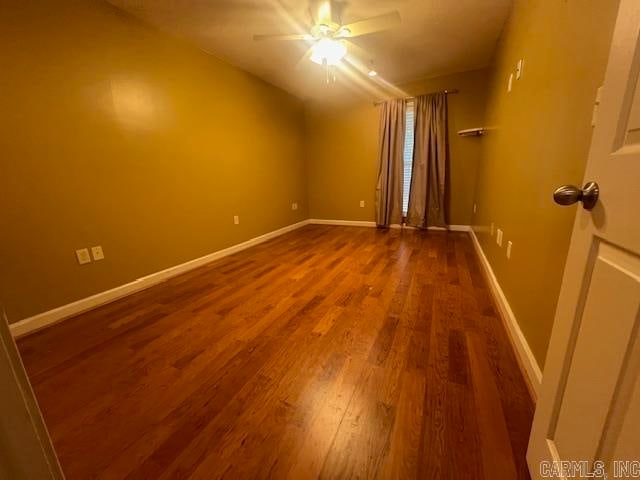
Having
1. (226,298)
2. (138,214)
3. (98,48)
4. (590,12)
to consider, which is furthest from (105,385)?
(590,12)

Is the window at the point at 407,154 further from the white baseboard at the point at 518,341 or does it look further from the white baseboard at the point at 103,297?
the white baseboard at the point at 103,297

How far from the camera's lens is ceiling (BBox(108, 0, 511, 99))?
2.06m

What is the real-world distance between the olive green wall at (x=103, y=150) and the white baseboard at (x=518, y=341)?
247 cm

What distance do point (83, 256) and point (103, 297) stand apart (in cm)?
36

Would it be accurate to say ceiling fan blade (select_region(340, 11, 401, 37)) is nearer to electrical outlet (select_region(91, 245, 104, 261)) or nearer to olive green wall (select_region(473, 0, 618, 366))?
olive green wall (select_region(473, 0, 618, 366))

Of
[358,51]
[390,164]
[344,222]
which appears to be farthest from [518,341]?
[344,222]

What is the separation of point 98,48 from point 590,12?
2.85 m

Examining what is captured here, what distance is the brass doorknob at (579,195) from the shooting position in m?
0.55

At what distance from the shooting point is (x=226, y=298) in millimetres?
2039


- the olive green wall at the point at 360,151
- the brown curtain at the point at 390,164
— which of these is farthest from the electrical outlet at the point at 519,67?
the brown curtain at the point at 390,164

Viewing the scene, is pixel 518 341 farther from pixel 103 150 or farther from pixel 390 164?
pixel 390 164

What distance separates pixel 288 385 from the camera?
3.84ft

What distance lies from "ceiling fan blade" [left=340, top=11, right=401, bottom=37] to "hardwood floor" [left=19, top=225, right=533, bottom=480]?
201cm

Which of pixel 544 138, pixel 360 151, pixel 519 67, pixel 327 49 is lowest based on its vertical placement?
pixel 544 138
